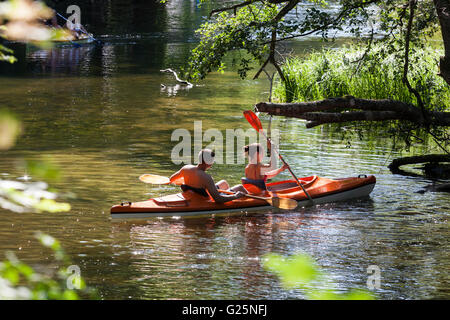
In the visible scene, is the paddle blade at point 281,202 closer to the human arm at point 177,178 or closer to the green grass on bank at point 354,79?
the human arm at point 177,178

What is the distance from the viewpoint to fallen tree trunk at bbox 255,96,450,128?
7.27m

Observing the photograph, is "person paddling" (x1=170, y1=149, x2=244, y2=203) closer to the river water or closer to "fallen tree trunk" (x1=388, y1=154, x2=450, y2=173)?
the river water

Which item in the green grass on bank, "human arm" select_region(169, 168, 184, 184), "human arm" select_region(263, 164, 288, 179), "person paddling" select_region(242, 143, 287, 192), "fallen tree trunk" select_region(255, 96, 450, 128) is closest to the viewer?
"fallen tree trunk" select_region(255, 96, 450, 128)

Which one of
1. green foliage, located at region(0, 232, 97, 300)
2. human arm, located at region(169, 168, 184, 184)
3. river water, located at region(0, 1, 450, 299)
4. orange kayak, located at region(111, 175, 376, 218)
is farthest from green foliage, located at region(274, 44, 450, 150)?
green foliage, located at region(0, 232, 97, 300)

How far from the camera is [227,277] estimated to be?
601 cm

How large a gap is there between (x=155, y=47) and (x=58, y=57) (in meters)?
4.35

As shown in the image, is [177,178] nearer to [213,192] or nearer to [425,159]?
[213,192]

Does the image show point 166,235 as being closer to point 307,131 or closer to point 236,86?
point 307,131

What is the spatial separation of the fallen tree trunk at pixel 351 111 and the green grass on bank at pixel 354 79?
382 cm

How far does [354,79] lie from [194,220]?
7467mm

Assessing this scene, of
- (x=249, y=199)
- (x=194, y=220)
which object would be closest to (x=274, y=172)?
(x=249, y=199)

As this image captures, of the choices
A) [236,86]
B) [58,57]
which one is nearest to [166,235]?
[236,86]

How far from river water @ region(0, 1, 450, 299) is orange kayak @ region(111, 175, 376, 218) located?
134mm

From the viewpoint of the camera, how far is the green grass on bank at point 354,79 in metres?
13.3
